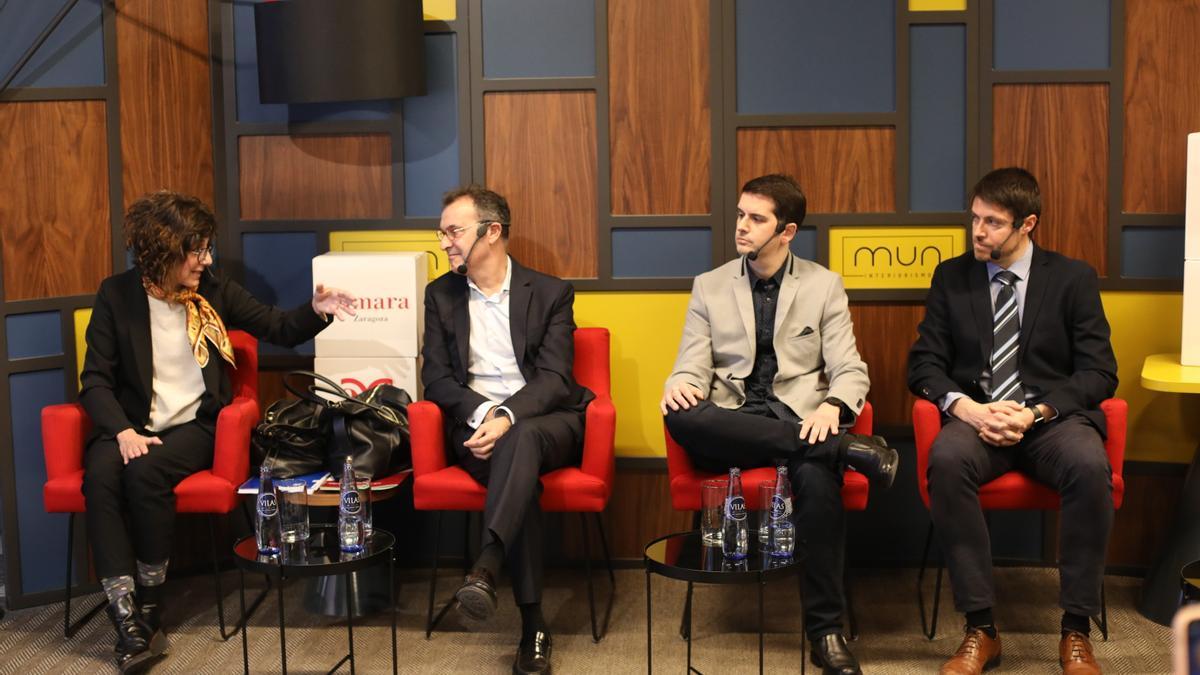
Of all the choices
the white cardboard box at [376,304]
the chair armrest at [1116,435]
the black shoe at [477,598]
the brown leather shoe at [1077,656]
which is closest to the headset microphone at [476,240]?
the white cardboard box at [376,304]

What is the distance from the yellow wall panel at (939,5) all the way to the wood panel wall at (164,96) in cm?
261

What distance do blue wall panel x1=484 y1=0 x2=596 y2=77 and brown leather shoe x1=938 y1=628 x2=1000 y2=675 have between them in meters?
2.37

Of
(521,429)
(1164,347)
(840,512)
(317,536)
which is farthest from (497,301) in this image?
(1164,347)

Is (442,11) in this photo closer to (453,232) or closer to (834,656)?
(453,232)

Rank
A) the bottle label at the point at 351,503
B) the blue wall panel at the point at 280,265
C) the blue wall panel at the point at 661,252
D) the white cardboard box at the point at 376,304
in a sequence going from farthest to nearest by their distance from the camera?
1. the blue wall panel at the point at 280,265
2. the blue wall panel at the point at 661,252
3. the white cardboard box at the point at 376,304
4. the bottle label at the point at 351,503

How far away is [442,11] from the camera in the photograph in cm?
500

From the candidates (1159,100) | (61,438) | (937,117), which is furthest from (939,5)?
(61,438)

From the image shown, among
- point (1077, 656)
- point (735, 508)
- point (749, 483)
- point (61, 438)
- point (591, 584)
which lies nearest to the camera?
point (735, 508)

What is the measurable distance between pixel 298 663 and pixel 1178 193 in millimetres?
3410

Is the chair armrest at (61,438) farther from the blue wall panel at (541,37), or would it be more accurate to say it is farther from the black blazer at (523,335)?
the blue wall panel at (541,37)

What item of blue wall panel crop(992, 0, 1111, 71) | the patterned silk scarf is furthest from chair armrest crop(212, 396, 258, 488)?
blue wall panel crop(992, 0, 1111, 71)

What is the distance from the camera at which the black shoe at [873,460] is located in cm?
409

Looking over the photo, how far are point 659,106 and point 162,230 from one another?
5.89 ft

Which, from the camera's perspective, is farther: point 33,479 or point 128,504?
point 33,479
